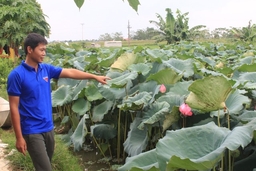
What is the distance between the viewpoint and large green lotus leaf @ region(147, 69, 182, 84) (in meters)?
2.80

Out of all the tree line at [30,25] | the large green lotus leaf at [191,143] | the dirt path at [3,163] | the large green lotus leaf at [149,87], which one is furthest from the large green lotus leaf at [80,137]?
the tree line at [30,25]

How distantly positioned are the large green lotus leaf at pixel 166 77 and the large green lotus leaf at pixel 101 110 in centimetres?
70

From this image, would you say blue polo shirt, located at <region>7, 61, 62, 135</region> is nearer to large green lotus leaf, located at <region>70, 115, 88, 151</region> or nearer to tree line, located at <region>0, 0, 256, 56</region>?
large green lotus leaf, located at <region>70, 115, 88, 151</region>

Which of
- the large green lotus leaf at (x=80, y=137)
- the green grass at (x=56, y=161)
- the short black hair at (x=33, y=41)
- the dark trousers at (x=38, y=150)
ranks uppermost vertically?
the short black hair at (x=33, y=41)

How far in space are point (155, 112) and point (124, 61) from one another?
1170 mm

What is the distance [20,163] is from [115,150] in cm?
102

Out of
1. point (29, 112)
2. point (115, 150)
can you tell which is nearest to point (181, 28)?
point (115, 150)

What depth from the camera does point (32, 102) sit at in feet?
7.20

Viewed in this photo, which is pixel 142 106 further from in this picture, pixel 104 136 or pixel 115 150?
pixel 115 150

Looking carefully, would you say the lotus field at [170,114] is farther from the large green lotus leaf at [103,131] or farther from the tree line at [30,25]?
the tree line at [30,25]

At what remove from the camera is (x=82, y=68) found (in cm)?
476

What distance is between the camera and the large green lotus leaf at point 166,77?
110 inches

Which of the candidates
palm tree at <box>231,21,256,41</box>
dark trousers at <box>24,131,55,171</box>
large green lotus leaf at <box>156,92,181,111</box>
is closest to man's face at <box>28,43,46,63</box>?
dark trousers at <box>24,131,55,171</box>

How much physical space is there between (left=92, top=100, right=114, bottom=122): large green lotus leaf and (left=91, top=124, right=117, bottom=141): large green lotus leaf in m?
0.09
